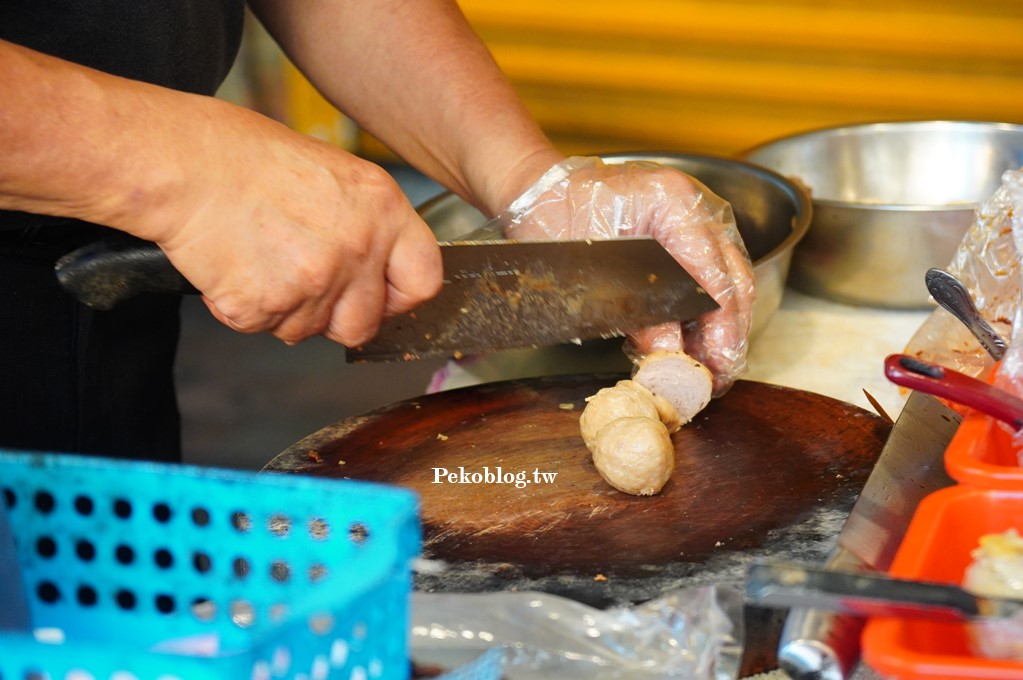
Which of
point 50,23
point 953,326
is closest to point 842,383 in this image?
point 953,326

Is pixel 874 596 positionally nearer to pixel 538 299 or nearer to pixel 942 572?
pixel 942 572

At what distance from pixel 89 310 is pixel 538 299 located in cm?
74

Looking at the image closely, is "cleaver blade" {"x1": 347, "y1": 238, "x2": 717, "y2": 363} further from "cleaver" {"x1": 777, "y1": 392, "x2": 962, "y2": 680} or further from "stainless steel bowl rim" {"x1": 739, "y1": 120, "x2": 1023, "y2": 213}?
"stainless steel bowl rim" {"x1": 739, "y1": 120, "x2": 1023, "y2": 213}

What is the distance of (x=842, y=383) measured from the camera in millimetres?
1993

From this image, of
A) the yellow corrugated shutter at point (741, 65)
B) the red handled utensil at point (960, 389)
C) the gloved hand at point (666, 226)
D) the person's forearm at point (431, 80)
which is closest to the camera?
the red handled utensil at point (960, 389)

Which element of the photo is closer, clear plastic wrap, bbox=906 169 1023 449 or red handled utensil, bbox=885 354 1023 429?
red handled utensil, bbox=885 354 1023 429

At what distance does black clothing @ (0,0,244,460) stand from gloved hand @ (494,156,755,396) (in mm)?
585

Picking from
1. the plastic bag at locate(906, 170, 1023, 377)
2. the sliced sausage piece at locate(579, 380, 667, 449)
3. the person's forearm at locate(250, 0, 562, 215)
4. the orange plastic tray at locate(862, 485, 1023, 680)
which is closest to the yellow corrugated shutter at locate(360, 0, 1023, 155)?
the person's forearm at locate(250, 0, 562, 215)

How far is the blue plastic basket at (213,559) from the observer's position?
0.78m

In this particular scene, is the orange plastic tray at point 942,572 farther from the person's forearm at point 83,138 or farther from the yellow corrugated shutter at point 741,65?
the yellow corrugated shutter at point 741,65

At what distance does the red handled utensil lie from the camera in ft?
4.00

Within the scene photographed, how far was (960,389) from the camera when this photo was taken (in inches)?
47.9

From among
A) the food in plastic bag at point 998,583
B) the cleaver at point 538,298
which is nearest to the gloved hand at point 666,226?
the cleaver at point 538,298

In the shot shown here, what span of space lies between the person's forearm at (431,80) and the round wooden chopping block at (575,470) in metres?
0.39
